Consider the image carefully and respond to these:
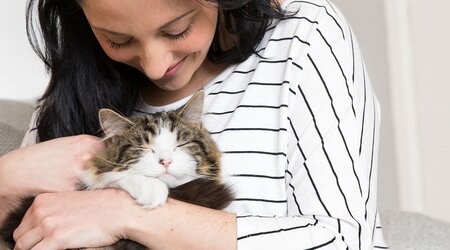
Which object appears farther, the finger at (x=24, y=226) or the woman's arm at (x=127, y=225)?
the finger at (x=24, y=226)

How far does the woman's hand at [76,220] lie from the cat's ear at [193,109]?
0.25 meters

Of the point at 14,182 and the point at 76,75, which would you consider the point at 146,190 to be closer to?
the point at 14,182

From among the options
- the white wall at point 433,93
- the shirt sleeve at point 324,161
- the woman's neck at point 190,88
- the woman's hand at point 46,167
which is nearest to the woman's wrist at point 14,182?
the woman's hand at point 46,167

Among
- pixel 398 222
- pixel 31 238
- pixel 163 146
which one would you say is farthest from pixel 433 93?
pixel 31 238

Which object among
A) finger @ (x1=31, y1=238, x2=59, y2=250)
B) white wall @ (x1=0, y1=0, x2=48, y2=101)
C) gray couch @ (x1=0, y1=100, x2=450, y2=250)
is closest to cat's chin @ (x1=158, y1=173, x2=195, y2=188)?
finger @ (x1=31, y1=238, x2=59, y2=250)

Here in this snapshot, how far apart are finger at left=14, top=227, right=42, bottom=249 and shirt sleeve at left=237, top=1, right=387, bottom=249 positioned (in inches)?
16.3

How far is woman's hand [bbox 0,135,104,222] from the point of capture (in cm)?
173

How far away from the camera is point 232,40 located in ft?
5.92

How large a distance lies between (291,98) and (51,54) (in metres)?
0.64

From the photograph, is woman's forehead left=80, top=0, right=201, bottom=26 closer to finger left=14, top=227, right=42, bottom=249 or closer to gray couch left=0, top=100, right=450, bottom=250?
finger left=14, top=227, right=42, bottom=249

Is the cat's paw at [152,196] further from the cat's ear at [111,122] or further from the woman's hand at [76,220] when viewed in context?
the cat's ear at [111,122]

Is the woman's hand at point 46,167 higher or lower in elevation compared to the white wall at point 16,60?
lower

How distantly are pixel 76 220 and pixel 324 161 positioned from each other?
518mm

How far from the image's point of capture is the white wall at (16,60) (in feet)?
9.46
